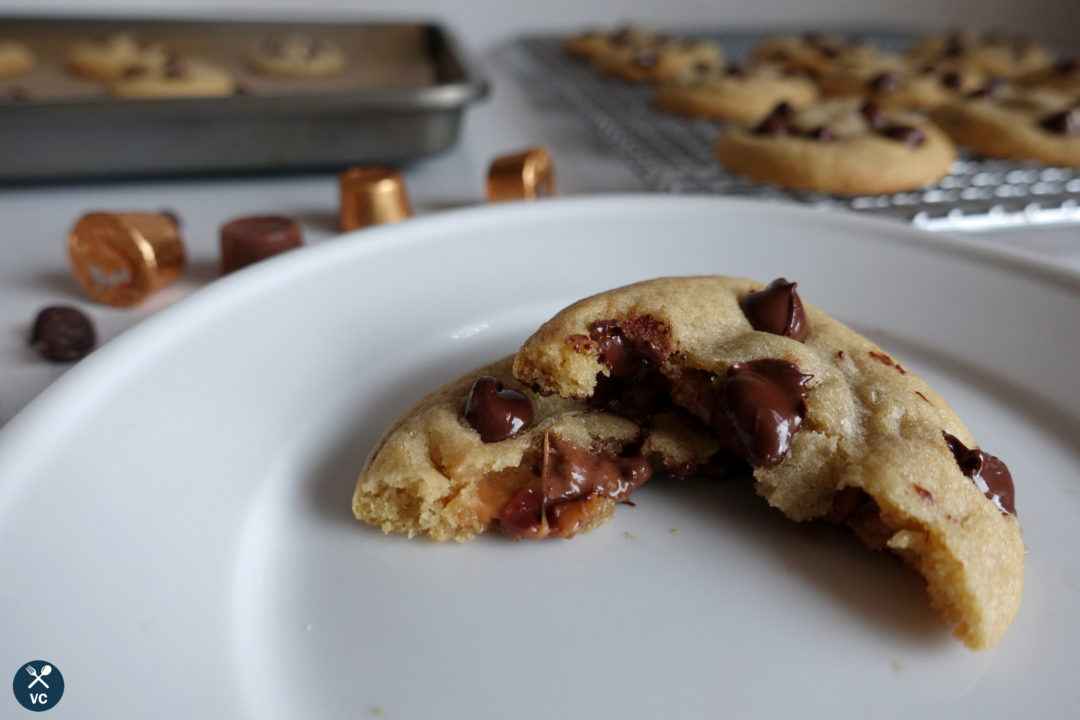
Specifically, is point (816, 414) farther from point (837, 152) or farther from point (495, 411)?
point (837, 152)

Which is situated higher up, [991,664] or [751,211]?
[751,211]

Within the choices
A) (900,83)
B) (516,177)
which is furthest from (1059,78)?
(516,177)

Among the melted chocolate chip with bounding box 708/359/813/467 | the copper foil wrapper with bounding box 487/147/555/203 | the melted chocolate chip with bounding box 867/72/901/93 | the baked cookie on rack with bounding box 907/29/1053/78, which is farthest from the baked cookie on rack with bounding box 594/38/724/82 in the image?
the melted chocolate chip with bounding box 708/359/813/467

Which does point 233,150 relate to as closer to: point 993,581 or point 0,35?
point 0,35

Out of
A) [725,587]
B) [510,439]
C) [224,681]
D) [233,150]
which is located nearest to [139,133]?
[233,150]

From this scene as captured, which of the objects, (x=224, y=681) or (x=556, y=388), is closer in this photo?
(x=224, y=681)

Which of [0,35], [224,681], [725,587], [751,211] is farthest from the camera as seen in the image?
[0,35]
